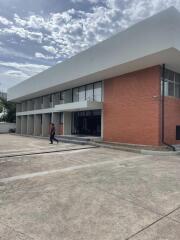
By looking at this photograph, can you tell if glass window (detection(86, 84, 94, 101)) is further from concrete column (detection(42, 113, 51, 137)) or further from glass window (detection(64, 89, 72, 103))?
concrete column (detection(42, 113, 51, 137))

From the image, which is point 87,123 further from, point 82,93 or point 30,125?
point 30,125

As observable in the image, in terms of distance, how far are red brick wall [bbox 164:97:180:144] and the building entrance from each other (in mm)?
7156

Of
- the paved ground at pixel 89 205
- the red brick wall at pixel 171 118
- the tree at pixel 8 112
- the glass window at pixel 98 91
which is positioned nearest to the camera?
the paved ground at pixel 89 205

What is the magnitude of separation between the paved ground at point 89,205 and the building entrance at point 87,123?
43.4ft

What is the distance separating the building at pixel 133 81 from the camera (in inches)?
478

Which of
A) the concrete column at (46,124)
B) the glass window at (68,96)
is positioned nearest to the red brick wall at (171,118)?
the glass window at (68,96)

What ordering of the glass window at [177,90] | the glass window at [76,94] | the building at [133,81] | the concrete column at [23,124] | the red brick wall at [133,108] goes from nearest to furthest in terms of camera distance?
the building at [133,81]
the red brick wall at [133,108]
the glass window at [177,90]
the glass window at [76,94]
the concrete column at [23,124]

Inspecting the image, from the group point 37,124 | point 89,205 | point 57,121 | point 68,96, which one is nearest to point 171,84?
point 68,96

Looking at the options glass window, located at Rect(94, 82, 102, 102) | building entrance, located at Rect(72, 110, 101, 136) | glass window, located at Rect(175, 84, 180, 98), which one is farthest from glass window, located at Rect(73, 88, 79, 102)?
glass window, located at Rect(175, 84, 180, 98)

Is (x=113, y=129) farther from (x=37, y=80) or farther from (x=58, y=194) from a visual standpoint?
(x=37, y=80)

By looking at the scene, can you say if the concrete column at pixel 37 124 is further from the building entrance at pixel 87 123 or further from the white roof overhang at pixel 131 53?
the white roof overhang at pixel 131 53

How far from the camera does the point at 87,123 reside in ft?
72.9

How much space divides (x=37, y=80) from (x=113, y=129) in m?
14.5

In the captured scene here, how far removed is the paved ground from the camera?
3338mm
